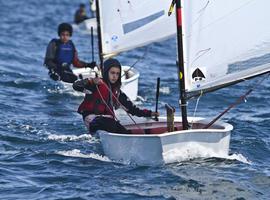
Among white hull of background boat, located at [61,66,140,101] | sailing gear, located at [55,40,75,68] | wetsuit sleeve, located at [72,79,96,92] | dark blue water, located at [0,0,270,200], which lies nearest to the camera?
dark blue water, located at [0,0,270,200]

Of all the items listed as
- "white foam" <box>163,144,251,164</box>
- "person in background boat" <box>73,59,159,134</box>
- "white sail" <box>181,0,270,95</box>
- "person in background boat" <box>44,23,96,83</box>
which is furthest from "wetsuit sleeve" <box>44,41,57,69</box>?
"white foam" <box>163,144,251,164</box>

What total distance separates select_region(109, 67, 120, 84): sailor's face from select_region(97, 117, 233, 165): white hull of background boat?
0.98m

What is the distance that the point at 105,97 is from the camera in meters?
9.80

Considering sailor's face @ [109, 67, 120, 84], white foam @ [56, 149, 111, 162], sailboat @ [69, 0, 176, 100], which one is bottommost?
white foam @ [56, 149, 111, 162]

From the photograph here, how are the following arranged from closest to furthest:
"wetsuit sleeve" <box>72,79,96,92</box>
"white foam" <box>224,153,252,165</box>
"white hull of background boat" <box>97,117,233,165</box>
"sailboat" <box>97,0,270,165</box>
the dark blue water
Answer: the dark blue water, "white hull of background boat" <box>97,117,233,165</box>, "sailboat" <box>97,0,270,165</box>, "white foam" <box>224,153,252,165</box>, "wetsuit sleeve" <box>72,79,96,92</box>

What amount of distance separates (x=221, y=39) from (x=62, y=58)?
562 cm

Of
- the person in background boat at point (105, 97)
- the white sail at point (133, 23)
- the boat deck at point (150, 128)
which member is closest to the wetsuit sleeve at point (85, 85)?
the person in background boat at point (105, 97)

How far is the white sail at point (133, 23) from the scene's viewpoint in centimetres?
1291

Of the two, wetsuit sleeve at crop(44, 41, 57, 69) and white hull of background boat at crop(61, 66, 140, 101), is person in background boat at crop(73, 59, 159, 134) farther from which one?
wetsuit sleeve at crop(44, 41, 57, 69)

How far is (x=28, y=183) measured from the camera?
819 cm

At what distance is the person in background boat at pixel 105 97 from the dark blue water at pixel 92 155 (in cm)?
43

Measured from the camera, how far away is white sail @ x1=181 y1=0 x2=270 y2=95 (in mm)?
8664

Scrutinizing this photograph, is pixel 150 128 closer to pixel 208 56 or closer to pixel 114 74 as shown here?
pixel 114 74

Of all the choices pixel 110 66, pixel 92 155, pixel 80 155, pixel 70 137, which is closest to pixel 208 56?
pixel 110 66
